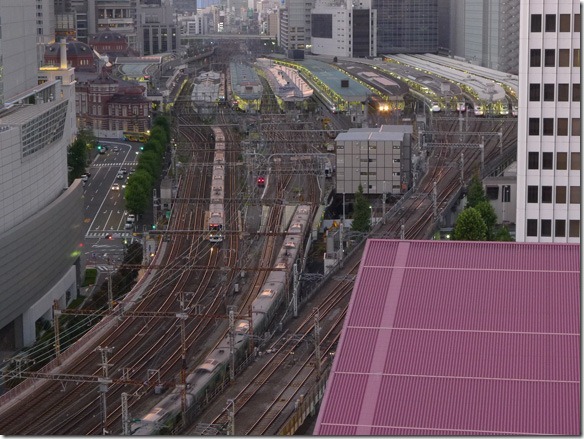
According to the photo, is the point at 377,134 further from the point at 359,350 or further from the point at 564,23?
the point at 359,350

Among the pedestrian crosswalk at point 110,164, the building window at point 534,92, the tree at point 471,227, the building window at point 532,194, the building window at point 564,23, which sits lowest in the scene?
the pedestrian crosswalk at point 110,164

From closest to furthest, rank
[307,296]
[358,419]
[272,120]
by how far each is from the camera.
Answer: [358,419]
[307,296]
[272,120]

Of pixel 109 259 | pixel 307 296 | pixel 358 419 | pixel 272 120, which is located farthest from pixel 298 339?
pixel 272 120

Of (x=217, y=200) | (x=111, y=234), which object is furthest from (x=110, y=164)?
(x=111, y=234)

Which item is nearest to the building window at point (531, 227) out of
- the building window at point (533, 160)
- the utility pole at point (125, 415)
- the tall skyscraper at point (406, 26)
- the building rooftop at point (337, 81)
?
the building window at point (533, 160)

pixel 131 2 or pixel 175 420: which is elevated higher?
pixel 131 2

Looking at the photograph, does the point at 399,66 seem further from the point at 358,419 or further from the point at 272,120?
the point at 358,419

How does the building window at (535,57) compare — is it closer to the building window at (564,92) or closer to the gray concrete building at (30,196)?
the building window at (564,92)

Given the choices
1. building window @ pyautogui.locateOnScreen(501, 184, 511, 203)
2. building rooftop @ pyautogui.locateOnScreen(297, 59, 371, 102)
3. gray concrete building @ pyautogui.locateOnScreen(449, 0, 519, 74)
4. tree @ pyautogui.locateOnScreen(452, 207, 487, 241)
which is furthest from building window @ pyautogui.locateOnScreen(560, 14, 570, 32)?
gray concrete building @ pyautogui.locateOnScreen(449, 0, 519, 74)
